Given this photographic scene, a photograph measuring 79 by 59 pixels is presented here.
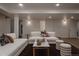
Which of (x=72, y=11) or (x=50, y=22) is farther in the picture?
(x=50, y=22)

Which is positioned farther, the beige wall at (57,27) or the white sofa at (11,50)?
the beige wall at (57,27)

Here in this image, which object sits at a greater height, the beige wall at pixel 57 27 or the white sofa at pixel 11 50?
the beige wall at pixel 57 27

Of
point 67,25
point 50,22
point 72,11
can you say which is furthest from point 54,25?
point 72,11

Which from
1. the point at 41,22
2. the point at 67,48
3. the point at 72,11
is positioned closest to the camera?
the point at 67,48

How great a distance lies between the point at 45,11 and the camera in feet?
23.6

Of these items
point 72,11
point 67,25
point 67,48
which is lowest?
point 67,48

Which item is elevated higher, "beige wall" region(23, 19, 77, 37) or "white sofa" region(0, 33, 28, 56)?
"beige wall" region(23, 19, 77, 37)

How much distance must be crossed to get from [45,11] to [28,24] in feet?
15.5

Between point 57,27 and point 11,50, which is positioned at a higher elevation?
point 57,27

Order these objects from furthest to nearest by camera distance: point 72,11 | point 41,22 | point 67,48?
point 41,22 < point 72,11 < point 67,48

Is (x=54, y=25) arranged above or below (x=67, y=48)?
above

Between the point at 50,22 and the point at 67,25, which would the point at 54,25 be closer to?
the point at 50,22

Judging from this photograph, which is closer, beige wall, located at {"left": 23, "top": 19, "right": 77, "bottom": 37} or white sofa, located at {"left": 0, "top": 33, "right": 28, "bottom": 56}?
white sofa, located at {"left": 0, "top": 33, "right": 28, "bottom": 56}

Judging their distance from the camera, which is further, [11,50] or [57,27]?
[57,27]
